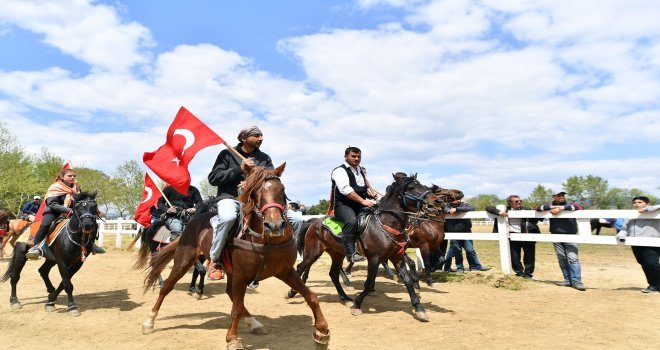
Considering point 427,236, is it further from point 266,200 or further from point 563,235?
point 266,200

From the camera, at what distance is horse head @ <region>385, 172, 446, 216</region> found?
7.56 metres

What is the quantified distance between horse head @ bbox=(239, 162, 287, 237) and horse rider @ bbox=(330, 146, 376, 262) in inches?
109

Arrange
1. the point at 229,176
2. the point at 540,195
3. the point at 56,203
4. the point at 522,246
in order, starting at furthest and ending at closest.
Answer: the point at 540,195
the point at 522,246
the point at 56,203
the point at 229,176

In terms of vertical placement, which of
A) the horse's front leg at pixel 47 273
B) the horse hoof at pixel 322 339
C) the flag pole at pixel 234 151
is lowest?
the horse hoof at pixel 322 339

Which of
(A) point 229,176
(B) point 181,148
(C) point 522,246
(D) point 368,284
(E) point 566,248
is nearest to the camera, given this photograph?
(A) point 229,176

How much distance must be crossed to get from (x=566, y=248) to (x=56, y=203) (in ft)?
38.0

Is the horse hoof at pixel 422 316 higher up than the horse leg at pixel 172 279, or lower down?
lower down

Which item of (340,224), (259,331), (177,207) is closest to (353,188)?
(340,224)

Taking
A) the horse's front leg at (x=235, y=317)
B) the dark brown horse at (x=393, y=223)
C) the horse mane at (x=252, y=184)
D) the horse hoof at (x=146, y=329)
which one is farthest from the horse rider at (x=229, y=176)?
the dark brown horse at (x=393, y=223)

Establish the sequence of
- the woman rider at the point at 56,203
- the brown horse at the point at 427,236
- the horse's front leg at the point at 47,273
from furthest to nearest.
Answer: the brown horse at the point at 427,236 < the horse's front leg at the point at 47,273 < the woman rider at the point at 56,203

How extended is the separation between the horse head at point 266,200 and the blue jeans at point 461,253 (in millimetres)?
8771

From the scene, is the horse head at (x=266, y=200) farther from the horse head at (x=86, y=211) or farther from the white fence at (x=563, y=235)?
the white fence at (x=563, y=235)

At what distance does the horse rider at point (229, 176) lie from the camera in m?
5.38

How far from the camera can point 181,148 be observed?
6.82m
